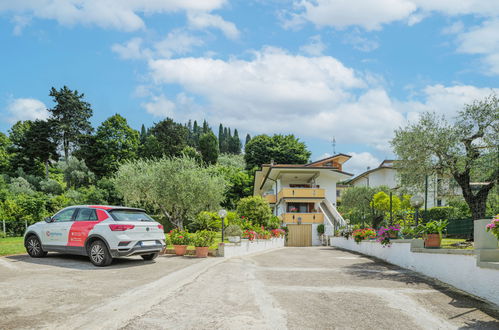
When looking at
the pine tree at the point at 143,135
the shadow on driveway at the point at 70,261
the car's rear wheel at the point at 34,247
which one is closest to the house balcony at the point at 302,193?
the shadow on driveway at the point at 70,261

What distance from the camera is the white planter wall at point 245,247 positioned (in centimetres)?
1526

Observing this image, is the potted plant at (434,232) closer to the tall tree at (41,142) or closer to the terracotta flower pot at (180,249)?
the terracotta flower pot at (180,249)

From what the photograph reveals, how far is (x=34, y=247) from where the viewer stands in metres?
11.2

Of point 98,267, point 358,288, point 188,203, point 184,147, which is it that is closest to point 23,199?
point 188,203

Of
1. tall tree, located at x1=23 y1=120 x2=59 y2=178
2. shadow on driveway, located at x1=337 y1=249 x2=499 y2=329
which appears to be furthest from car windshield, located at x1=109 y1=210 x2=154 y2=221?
tall tree, located at x1=23 y1=120 x2=59 y2=178

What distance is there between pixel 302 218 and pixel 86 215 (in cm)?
2807

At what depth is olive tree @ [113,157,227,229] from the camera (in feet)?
77.8

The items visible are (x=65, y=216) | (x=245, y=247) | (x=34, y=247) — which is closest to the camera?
(x=65, y=216)

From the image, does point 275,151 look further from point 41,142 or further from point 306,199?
point 41,142

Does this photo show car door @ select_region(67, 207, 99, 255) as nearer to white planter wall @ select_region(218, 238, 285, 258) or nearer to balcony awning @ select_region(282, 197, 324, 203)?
white planter wall @ select_region(218, 238, 285, 258)

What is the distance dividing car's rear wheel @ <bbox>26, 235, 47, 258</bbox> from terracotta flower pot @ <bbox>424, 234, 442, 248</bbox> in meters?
11.3

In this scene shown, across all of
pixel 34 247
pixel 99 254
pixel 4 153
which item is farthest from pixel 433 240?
pixel 4 153

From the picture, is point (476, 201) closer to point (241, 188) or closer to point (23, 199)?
Result: point (23, 199)

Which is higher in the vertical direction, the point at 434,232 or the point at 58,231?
the point at 434,232
